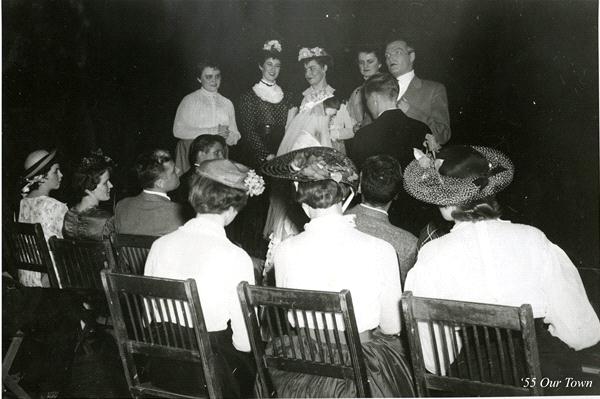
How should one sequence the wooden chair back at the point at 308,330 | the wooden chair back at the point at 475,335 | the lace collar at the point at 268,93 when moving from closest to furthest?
the wooden chair back at the point at 475,335 < the wooden chair back at the point at 308,330 < the lace collar at the point at 268,93

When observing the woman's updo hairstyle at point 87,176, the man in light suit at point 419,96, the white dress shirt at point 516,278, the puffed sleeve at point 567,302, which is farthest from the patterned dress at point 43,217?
the man in light suit at point 419,96

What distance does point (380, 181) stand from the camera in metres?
2.31

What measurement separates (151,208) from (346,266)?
1413 mm

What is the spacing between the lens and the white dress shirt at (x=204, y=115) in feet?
15.8

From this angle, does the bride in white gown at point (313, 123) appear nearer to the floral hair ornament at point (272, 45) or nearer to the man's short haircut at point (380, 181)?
the floral hair ornament at point (272, 45)

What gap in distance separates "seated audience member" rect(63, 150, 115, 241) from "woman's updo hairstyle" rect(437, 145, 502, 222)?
5.62 feet

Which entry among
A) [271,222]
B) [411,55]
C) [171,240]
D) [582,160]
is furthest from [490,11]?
[171,240]

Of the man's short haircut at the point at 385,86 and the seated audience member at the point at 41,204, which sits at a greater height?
the man's short haircut at the point at 385,86

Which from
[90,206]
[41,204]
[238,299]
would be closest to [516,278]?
[238,299]

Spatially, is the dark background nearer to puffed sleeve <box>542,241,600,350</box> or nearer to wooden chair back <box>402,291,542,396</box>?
puffed sleeve <box>542,241,600,350</box>

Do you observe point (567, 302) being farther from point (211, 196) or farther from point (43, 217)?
point (43, 217)

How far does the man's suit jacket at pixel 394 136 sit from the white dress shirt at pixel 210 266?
4.93 ft

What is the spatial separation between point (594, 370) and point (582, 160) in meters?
2.43

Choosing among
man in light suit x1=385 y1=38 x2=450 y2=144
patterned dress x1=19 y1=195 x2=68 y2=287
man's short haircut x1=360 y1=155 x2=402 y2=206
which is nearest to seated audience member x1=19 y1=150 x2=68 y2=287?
patterned dress x1=19 y1=195 x2=68 y2=287
